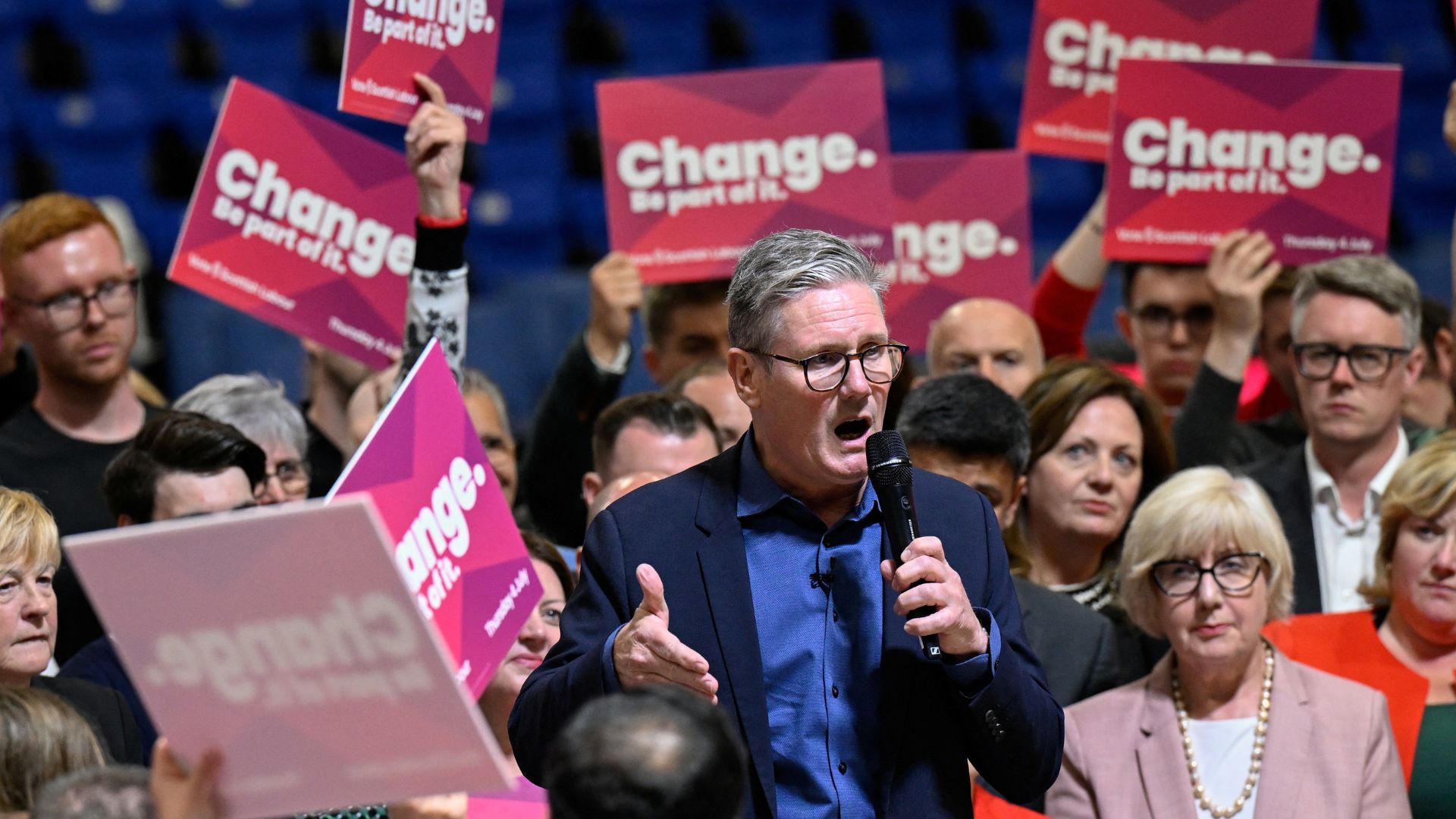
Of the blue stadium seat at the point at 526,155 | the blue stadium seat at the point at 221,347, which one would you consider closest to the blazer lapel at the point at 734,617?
the blue stadium seat at the point at 221,347

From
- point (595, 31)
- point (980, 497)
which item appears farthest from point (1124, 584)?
point (595, 31)

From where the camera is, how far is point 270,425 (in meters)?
3.86

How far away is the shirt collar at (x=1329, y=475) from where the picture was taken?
3.90 m

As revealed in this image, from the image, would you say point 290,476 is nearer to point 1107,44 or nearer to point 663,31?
point 1107,44

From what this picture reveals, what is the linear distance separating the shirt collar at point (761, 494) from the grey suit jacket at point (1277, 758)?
1019mm

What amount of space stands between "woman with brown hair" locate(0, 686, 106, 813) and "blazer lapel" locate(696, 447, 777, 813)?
78 centimetres

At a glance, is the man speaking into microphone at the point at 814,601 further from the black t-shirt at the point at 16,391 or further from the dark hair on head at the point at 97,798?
the black t-shirt at the point at 16,391

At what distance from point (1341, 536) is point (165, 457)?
243 centimetres

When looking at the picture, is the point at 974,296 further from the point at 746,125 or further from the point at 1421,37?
the point at 1421,37

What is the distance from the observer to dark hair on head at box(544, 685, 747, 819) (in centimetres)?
161

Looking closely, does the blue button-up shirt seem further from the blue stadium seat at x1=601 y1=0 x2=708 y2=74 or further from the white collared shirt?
the blue stadium seat at x1=601 y1=0 x2=708 y2=74

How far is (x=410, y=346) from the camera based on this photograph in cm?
354

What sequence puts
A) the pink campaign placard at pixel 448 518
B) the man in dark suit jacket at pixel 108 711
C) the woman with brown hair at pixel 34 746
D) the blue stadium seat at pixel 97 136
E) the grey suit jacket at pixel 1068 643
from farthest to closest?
the blue stadium seat at pixel 97 136
the grey suit jacket at pixel 1068 643
the man in dark suit jacket at pixel 108 711
the pink campaign placard at pixel 448 518
the woman with brown hair at pixel 34 746

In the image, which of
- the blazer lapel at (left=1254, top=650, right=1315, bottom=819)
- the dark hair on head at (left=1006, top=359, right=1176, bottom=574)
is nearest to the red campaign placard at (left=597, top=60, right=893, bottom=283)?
the dark hair on head at (left=1006, top=359, right=1176, bottom=574)
